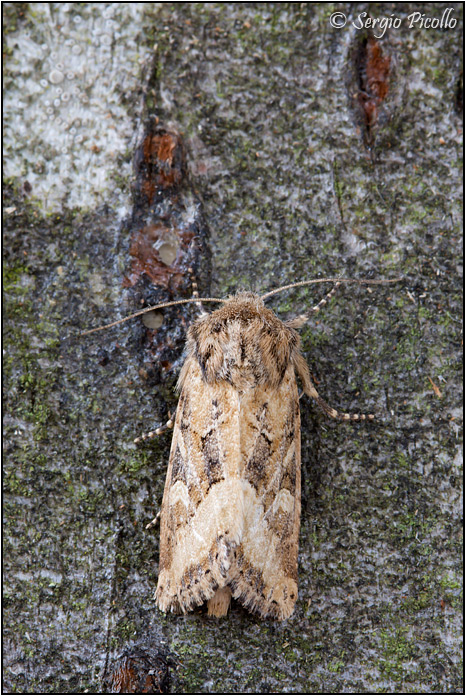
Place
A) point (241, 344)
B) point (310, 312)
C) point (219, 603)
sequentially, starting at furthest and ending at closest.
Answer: point (310, 312) → point (241, 344) → point (219, 603)

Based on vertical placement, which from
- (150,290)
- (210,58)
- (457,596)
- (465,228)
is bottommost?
(457,596)

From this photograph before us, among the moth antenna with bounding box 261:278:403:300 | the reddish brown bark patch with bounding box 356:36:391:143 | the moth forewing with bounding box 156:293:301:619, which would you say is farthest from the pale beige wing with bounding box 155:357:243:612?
the reddish brown bark patch with bounding box 356:36:391:143

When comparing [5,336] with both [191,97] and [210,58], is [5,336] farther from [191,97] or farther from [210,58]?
[210,58]

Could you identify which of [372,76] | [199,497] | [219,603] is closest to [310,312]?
[199,497]

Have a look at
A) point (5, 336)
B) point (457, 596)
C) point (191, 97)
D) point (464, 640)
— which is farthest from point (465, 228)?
point (5, 336)

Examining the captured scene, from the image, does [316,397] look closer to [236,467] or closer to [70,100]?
[236,467]

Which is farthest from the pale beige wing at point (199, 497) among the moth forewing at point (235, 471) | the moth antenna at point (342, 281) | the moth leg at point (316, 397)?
the moth antenna at point (342, 281)
